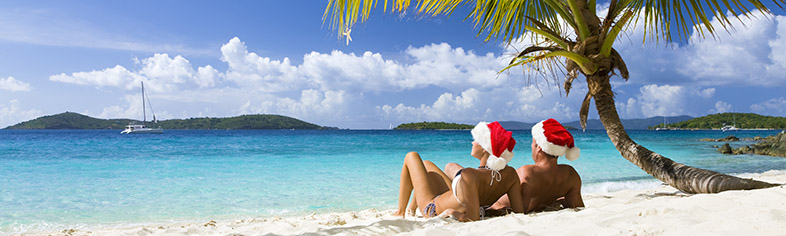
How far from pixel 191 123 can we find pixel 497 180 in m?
85.0

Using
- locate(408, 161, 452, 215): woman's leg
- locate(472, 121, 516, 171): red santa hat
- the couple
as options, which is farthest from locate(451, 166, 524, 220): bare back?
locate(408, 161, 452, 215): woman's leg

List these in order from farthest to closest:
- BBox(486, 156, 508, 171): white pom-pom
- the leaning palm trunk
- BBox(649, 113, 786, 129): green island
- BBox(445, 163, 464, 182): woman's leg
Result: BBox(649, 113, 786, 129): green island
the leaning palm trunk
BBox(445, 163, 464, 182): woman's leg
BBox(486, 156, 508, 171): white pom-pom

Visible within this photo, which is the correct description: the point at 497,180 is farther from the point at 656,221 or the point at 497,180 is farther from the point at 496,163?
the point at 656,221

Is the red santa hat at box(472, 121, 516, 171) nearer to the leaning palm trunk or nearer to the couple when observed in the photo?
the couple

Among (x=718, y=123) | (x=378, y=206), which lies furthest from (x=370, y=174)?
(x=718, y=123)

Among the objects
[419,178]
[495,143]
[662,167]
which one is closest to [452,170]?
[419,178]

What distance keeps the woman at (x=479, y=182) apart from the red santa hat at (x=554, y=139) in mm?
328

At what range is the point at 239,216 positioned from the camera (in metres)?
5.20

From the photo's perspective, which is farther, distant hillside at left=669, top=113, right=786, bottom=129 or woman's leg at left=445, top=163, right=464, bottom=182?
distant hillside at left=669, top=113, right=786, bottom=129

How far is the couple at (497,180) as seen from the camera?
9.19 feet

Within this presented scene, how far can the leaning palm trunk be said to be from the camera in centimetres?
344

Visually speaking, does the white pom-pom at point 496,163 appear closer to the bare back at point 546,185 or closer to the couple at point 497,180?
the couple at point 497,180

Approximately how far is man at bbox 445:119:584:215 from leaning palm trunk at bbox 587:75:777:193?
4.07 feet

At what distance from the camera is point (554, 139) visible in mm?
3025
